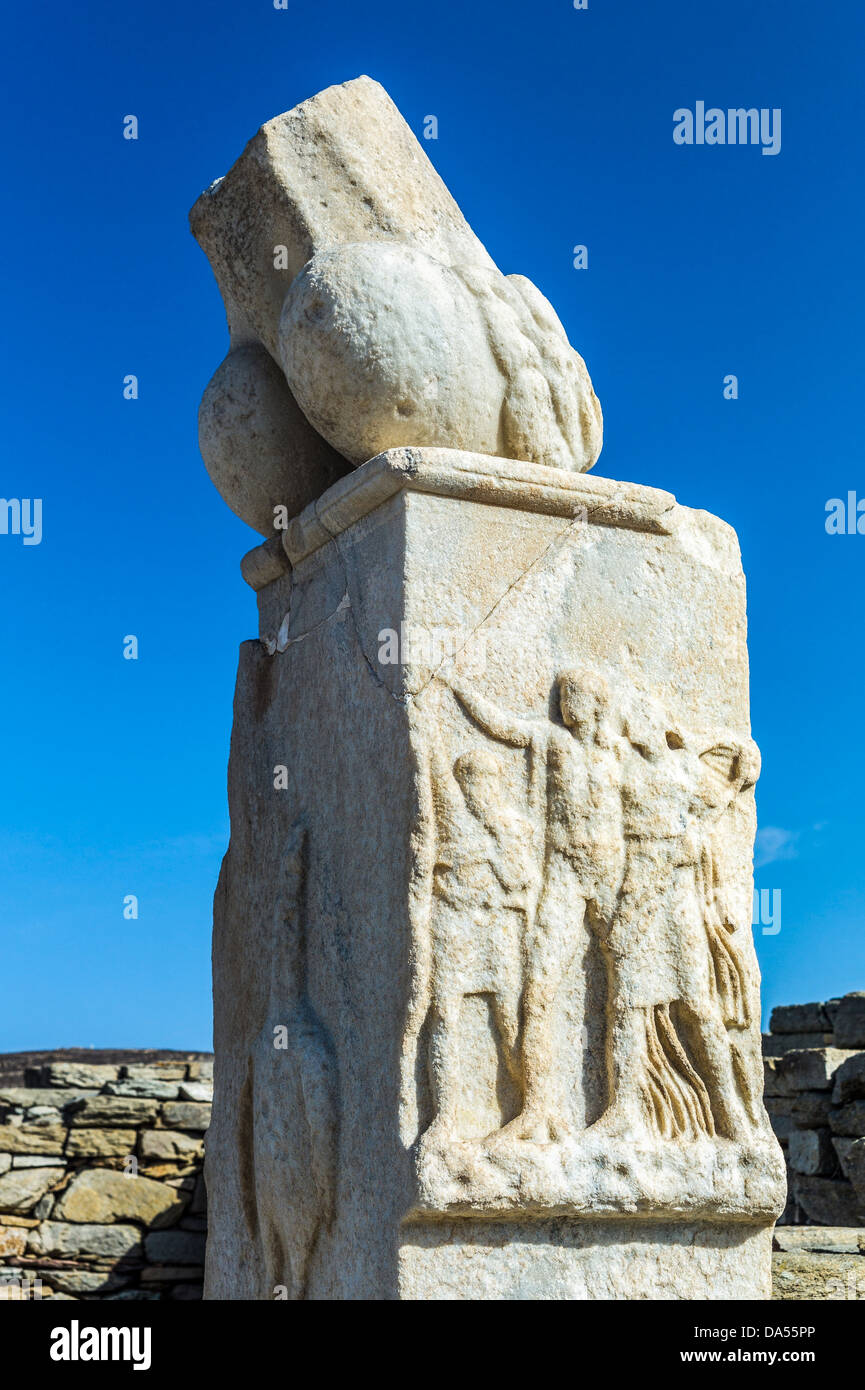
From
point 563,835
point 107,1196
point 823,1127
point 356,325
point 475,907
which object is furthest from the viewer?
point 107,1196

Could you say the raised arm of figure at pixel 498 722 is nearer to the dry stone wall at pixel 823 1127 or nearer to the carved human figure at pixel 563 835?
the carved human figure at pixel 563 835

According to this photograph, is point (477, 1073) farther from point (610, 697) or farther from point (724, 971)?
point (610, 697)

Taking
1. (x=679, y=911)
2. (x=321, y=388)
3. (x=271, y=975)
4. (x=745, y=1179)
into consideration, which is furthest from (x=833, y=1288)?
(x=321, y=388)

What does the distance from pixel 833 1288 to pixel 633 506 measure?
2713 millimetres

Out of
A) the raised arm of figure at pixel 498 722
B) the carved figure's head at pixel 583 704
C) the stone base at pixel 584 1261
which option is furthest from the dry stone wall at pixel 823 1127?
the raised arm of figure at pixel 498 722

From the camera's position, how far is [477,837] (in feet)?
10.1

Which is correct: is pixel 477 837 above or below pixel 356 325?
below

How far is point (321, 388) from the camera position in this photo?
11.2ft

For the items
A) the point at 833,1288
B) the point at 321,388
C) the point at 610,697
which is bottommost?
the point at 833,1288

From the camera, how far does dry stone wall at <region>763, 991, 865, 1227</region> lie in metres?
6.79

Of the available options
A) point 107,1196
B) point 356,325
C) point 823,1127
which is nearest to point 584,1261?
point 356,325

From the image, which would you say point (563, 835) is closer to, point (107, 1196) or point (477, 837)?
point (477, 837)

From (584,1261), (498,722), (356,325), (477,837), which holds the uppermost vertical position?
(356,325)

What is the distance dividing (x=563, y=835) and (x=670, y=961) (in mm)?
406
